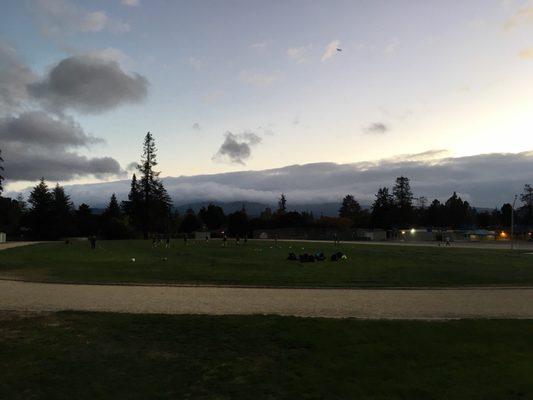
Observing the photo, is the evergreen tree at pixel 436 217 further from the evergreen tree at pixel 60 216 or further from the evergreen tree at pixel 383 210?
the evergreen tree at pixel 60 216

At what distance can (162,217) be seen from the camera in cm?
9800

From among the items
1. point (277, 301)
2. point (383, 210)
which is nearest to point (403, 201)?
point (383, 210)

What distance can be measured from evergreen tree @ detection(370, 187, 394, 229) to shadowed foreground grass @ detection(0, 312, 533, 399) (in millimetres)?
136961

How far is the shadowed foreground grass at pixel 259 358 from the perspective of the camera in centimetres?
716

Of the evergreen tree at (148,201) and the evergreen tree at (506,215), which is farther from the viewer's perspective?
the evergreen tree at (506,215)

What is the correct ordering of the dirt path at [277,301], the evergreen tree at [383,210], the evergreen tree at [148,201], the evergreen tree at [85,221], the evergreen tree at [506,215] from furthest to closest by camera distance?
the evergreen tree at [506,215] → the evergreen tree at [383,210] → the evergreen tree at [85,221] → the evergreen tree at [148,201] → the dirt path at [277,301]

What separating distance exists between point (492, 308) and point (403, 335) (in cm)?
557

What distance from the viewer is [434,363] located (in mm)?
8539

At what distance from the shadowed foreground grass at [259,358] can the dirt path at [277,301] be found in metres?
1.54

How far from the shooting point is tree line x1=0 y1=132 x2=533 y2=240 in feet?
311

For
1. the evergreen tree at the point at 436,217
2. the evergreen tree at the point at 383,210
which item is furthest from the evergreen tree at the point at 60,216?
the evergreen tree at the point at 436,217

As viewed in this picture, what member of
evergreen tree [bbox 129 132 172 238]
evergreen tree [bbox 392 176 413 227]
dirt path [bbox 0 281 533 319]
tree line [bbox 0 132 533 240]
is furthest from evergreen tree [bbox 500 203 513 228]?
dirt path [bbox 0 281 533 319]

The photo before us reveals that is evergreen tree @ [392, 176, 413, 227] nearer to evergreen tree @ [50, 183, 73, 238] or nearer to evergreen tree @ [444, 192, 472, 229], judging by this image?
evergreen tree @ [444, 192, 472, 229]

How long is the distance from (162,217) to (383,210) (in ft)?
251
